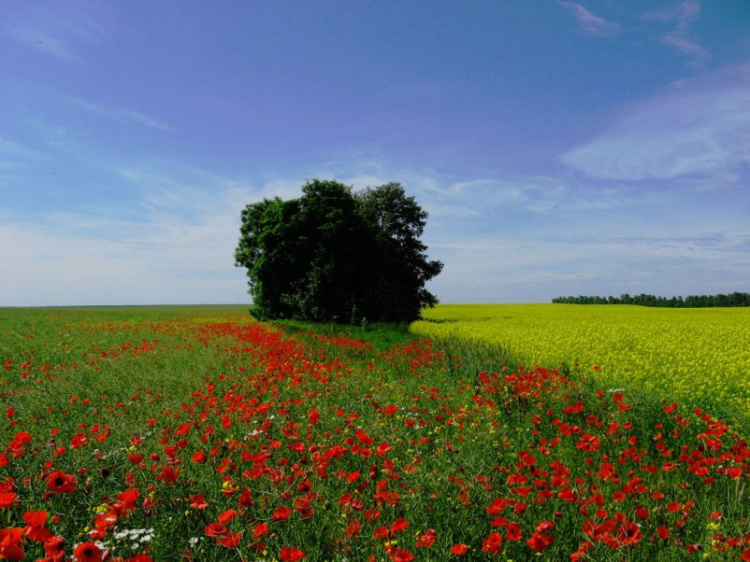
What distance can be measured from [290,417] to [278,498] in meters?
3.08

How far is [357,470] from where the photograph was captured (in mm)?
4988

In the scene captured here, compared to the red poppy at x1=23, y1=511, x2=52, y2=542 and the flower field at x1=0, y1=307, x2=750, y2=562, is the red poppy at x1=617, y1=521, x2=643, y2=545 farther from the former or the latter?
the red poppy at x1=23, y1=511, x2=52, y2=542

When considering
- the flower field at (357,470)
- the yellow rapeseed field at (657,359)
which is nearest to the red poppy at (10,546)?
the flower field at (357,470)

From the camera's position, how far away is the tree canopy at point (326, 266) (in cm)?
2731

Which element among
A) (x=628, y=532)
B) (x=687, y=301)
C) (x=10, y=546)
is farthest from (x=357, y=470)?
(x=687, y=301)

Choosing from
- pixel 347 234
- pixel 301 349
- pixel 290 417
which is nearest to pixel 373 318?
pixel 347 234

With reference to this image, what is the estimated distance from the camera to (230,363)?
36.7 ft

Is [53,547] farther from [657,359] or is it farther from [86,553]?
[657,359]

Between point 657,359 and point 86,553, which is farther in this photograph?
point 657,359

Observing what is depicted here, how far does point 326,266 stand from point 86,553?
24772mm

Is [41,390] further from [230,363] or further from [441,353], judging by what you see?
[441,353]

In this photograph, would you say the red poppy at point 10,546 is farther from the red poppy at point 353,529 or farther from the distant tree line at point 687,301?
the distant tree line at point 687,301

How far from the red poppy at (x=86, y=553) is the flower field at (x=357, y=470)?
0.04 ft

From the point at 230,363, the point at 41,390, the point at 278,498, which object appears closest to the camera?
the point at 278,498
